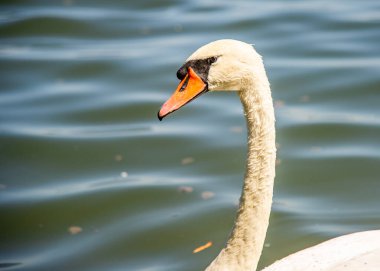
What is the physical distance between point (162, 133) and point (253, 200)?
3.96m

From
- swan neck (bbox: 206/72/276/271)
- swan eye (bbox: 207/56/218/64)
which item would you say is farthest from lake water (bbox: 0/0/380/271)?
swan eye (bbox: 207/56/218/64)

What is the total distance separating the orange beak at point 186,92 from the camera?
15.2ft

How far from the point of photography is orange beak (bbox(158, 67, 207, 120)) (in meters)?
4.64

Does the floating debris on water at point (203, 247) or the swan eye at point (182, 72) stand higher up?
the swan eye at point (182, 72)

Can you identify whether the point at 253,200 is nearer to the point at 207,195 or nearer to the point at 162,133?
the point at 207,195

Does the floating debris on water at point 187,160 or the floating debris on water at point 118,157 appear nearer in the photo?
the floating debris on water at point 187,160

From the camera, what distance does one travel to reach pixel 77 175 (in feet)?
25.8

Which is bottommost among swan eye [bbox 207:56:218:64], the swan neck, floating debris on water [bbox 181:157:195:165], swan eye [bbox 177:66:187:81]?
floating debris on water [bbox 181:157:195:165]

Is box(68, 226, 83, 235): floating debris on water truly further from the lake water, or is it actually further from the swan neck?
the swan neck

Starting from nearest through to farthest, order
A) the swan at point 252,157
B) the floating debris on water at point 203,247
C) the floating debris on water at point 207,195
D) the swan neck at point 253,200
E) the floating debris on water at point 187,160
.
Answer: the swan at point 252,157, the swan neck at point 253,200, the floating debris on water at point 203,247, the floating debris on water at point 207,195, the floating debris on water at point 187,160

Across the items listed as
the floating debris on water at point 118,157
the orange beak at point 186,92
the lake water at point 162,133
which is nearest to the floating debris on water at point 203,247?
the lake water at point 162,133

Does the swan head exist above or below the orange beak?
above

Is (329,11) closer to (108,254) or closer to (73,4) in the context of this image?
(73,4)

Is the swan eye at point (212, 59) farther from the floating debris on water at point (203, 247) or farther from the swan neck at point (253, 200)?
the floating debris on water at point (203, 247)
